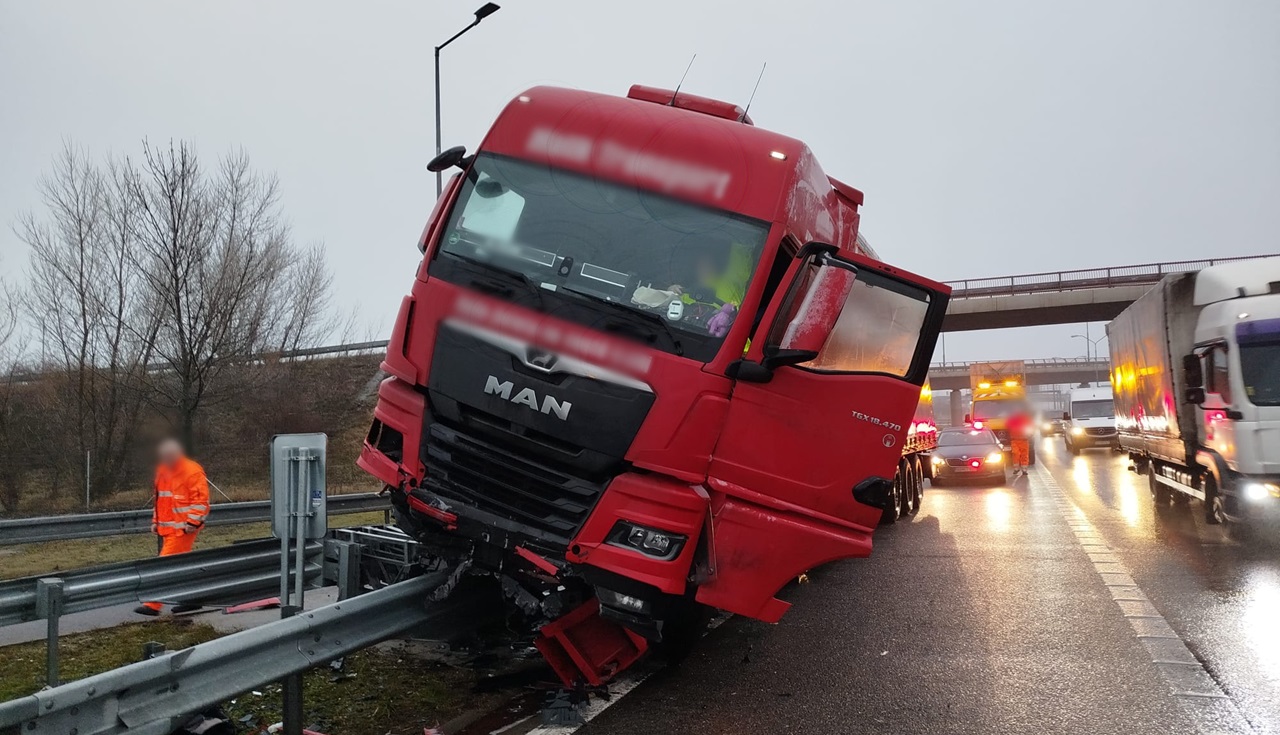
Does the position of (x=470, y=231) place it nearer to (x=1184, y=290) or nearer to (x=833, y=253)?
(x=833, y=253)

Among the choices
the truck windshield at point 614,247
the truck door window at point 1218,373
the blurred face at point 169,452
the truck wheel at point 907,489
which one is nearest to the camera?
the truck windshield at point 614,247

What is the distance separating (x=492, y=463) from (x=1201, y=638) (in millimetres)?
4985

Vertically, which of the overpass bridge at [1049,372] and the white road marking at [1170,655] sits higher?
the overpass bridge at [1049,372]

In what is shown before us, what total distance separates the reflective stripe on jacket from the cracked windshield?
454cm

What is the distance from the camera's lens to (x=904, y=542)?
1234cm

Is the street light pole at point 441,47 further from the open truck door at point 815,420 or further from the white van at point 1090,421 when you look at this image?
the white van at point 1090,421

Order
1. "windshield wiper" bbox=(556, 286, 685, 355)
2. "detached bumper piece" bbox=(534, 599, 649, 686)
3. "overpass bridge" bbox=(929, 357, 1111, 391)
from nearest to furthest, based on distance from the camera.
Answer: "windshield wiper" bbox=(556, 286, 685, 355) < "detached bumper piece" bbox=(534, 599, 649, 686) < "overpass bridge" bbox=(929, 357, 1111, 391)

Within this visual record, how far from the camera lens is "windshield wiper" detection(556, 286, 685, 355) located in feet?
17.1

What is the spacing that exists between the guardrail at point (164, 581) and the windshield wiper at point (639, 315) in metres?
3.10

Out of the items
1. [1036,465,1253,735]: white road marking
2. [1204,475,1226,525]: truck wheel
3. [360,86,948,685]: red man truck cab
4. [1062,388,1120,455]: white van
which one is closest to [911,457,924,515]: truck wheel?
[1204,475,1226,525]: truck wheel

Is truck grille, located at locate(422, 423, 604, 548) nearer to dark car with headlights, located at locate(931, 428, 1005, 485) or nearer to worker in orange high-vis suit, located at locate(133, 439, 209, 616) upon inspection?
worker in orange high-vis suit, located at locate(133, 439, 209, 616)

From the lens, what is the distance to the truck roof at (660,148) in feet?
18.6

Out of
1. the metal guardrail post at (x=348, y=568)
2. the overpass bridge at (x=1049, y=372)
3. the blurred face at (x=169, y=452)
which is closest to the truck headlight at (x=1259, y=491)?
the metal guardrail post at (x=348, y=568)

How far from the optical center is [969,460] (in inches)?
850
